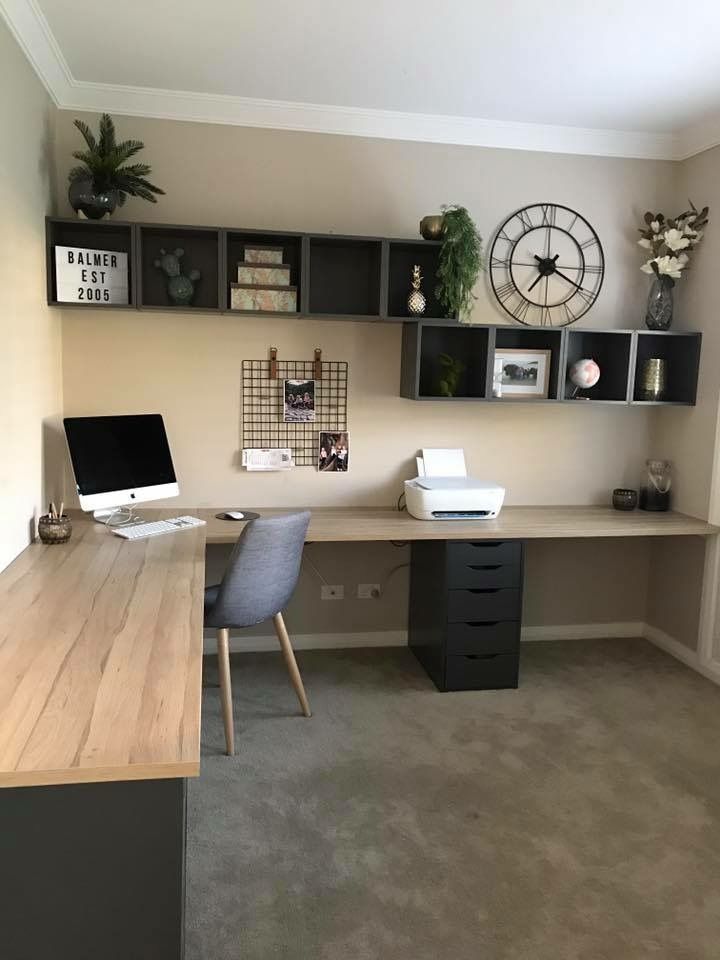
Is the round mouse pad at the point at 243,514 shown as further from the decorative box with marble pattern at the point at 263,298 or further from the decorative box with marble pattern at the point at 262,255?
the decorative box with marble pattern at the point at 262,255

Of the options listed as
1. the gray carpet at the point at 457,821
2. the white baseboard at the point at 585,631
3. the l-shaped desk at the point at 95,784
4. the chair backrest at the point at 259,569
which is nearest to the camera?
the l-shaped desk at the point at 95,784

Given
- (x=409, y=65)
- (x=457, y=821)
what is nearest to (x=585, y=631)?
(x=457, y=821)

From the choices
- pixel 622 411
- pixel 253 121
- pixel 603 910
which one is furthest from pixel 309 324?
pixel 603 910

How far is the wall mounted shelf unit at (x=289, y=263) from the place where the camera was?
3311 millimetres

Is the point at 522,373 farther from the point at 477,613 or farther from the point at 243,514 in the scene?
the point at 243,514

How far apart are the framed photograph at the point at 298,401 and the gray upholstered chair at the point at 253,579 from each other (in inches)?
35.1

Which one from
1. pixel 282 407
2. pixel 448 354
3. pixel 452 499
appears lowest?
pixel 452 499

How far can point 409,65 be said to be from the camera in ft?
9.99

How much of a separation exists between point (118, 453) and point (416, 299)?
4.80 feet

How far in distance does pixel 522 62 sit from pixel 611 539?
2.36 metres

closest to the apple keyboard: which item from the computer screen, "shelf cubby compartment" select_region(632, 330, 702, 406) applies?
the computer screen

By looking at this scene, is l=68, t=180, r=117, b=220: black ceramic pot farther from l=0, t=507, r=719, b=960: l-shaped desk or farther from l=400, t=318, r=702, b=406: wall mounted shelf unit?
l=0, t=507, r=719, b=960: l-shaped desk

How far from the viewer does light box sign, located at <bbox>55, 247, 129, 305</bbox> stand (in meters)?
3.24

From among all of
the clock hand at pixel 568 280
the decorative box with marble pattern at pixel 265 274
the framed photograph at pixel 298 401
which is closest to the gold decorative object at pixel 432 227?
the decorative box with marble pattern at pixel 265 274
